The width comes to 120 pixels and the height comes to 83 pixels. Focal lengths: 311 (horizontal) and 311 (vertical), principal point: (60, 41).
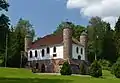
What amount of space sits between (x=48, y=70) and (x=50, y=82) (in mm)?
39616

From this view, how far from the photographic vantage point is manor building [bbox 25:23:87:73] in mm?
67188

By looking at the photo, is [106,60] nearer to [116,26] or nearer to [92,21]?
[116,26]

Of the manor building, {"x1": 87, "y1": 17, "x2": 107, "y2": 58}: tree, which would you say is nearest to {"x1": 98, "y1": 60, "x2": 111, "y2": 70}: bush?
{"x1": 87, "y1": 17, "x2": 107, "y2": 58}: tree

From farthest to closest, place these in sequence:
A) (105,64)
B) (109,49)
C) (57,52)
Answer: (109,49)
(105,64)
(57,52)

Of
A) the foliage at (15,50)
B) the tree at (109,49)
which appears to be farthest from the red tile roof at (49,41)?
the tree at (109,49)

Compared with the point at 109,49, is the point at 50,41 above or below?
above

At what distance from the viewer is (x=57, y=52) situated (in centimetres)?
6906

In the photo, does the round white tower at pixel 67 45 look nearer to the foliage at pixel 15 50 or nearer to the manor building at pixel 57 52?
the manor building at pixel 57 52

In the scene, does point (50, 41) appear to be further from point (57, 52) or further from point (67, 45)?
point (67, 45)

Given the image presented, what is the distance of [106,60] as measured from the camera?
9325cm

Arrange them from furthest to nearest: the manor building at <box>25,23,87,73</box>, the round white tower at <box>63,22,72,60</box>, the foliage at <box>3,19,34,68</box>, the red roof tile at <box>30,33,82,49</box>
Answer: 1. the foliage at <box>3,19,34,68</box>
2. the red roof tile at <box>30,33,82,49</box>
3. the manor building at <box>25,23,87,73</box>
4. the round white tower at <box>63,22,72,60</box>

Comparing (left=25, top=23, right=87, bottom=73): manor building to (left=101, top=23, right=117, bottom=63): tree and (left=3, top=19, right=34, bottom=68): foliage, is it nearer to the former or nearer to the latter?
(left=3, top=19, right=34, bottom=68): foliage

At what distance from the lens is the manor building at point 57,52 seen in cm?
6719

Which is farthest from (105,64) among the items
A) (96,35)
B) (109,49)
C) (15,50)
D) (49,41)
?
(15,50)
